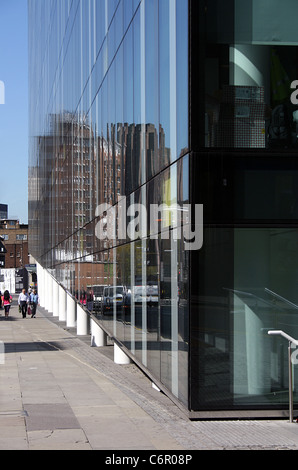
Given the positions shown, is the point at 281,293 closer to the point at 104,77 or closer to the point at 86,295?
the point at 104,77

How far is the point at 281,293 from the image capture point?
10.4 meters

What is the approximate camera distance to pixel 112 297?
1828cm

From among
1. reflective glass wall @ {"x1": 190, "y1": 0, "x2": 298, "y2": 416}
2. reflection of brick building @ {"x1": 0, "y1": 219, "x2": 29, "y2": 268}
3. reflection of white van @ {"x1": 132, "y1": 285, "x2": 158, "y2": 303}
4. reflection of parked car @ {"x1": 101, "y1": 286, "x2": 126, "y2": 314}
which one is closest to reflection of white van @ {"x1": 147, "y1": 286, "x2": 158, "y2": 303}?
reflection of white van @ {"x1": 132, "y1": 285, "x2": 158, "y2": 303}

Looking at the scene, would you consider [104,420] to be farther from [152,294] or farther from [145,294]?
[145,294]

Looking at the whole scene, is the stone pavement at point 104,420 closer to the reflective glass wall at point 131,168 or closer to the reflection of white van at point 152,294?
the reflective glass wall at point 131,168

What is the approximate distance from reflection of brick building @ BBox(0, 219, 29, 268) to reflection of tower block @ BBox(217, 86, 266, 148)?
13921 cm

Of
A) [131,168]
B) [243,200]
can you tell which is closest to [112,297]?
[131,168]

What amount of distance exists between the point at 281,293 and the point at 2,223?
163 m

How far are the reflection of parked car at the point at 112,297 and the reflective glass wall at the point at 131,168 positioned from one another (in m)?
0.03

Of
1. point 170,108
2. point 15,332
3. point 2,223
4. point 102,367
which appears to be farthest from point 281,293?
point 2,223

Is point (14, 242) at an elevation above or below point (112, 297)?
above

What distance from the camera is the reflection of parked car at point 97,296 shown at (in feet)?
68.4

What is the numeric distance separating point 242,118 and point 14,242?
505 ft

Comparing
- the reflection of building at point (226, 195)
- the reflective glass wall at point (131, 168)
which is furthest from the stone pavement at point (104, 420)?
the reflective glass wall at point (131, 168)
